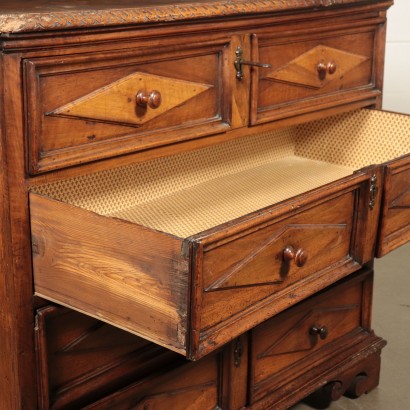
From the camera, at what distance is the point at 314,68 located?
2029 millimetres

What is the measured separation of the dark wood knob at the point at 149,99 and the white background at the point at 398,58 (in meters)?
2.14

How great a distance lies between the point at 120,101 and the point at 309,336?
905mm

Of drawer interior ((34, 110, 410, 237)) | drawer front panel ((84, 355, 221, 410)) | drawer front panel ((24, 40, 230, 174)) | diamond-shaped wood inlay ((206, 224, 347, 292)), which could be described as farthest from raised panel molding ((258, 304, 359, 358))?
drawer front panel ((24, 40, 230, 174))

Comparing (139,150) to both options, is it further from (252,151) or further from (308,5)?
(252,151)

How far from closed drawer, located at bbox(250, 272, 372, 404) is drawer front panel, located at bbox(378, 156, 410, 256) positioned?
1.05 ft

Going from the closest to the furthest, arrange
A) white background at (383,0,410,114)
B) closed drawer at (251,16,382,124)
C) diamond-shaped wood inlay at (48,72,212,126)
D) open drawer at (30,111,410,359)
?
open drawer at (30,111,410,359), diamond-shaped wood inlay at (48,72,212,126), closed drawer at (251,16,382,124), white background at (383,0,410,114)

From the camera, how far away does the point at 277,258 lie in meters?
1.57

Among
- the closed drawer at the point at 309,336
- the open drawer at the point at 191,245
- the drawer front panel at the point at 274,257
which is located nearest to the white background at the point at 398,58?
the closed drawer at the point at 309,336

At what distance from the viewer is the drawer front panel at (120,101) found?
4.83ft

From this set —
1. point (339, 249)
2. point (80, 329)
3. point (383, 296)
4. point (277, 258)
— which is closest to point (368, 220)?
point (339, 249)

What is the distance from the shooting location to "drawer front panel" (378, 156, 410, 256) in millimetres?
1846

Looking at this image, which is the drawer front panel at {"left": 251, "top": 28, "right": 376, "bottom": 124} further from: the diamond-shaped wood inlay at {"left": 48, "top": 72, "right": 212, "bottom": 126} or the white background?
the white background

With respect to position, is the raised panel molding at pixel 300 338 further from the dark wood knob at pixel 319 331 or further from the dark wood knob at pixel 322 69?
the dark wood knob at pixel 322 69

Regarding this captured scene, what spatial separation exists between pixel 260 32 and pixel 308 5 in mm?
159
